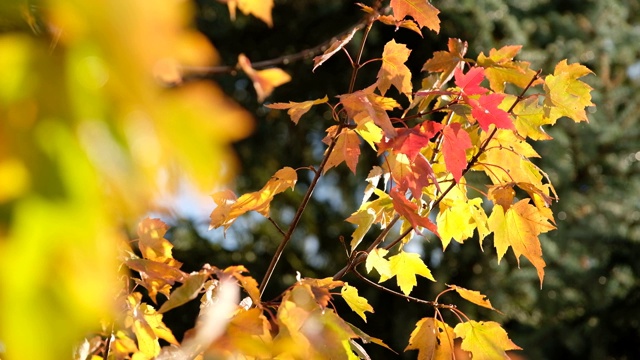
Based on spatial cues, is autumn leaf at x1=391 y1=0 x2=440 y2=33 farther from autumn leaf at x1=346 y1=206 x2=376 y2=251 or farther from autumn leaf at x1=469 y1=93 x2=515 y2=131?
autumn leaf at x1=346 y1=206 x2=376 y2=251

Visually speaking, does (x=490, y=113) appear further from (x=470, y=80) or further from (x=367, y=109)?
(x=367, y=109)

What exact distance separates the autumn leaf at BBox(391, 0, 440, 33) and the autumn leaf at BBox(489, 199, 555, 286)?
232 millimetres

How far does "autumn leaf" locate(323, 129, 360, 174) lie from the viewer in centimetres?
91

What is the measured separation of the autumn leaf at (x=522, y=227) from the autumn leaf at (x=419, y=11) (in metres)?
0.23

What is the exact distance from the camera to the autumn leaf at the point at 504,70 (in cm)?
96

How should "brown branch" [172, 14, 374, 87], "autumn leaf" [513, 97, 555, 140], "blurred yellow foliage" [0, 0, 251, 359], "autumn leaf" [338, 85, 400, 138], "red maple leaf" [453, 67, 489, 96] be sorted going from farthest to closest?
1. "autumn leaf" [513, 97, 555, 140]
2. "red maple leaf" [453, 67, 489, 96]
3. "autumn leaf" [338, 85, 400, 138]
4. "brown branch" [172, 14, 374, 87]
5. "blurred yellow foliage" [0, 0, 251, 359]

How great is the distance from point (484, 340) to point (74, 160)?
0.72 meters

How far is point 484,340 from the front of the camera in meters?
0.90

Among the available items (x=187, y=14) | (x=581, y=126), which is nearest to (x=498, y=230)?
(x=187, y=14)

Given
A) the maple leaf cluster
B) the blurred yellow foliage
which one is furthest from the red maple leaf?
the blurred yellow foliage

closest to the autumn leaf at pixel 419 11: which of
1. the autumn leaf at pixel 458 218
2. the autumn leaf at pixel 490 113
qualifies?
the autumn leaf at pixel 490 113

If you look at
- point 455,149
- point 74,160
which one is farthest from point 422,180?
point 74,160

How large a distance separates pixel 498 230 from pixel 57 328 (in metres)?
0.76

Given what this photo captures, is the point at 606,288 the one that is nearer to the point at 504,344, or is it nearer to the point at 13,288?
the point at 504,344
